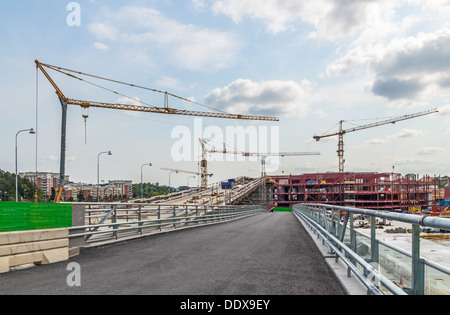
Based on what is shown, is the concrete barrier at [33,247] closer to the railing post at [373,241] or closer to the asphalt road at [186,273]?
the asphalt road at [186,273]

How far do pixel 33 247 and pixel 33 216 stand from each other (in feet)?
2.53

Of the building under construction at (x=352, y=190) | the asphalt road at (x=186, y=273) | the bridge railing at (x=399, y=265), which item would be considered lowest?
the building under construction at (x=352, y=190)

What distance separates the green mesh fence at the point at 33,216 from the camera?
25.7ft

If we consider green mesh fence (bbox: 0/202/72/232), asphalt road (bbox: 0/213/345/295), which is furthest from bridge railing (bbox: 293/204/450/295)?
green mesh fence (bbox: 0/202/72/232)

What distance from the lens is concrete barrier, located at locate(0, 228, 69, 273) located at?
754cm

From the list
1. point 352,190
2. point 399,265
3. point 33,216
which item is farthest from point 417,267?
point 352,190

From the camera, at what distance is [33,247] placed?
8148mm

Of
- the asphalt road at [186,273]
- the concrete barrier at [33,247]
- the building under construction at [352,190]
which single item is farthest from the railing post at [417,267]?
the building under construction at [352,190]

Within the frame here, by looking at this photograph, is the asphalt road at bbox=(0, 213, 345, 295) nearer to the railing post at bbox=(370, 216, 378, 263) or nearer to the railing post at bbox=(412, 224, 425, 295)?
the railing post at bbox=(370, 216, 378, 263)

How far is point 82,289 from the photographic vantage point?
591cm

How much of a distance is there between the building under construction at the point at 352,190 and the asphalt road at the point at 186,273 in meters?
115
